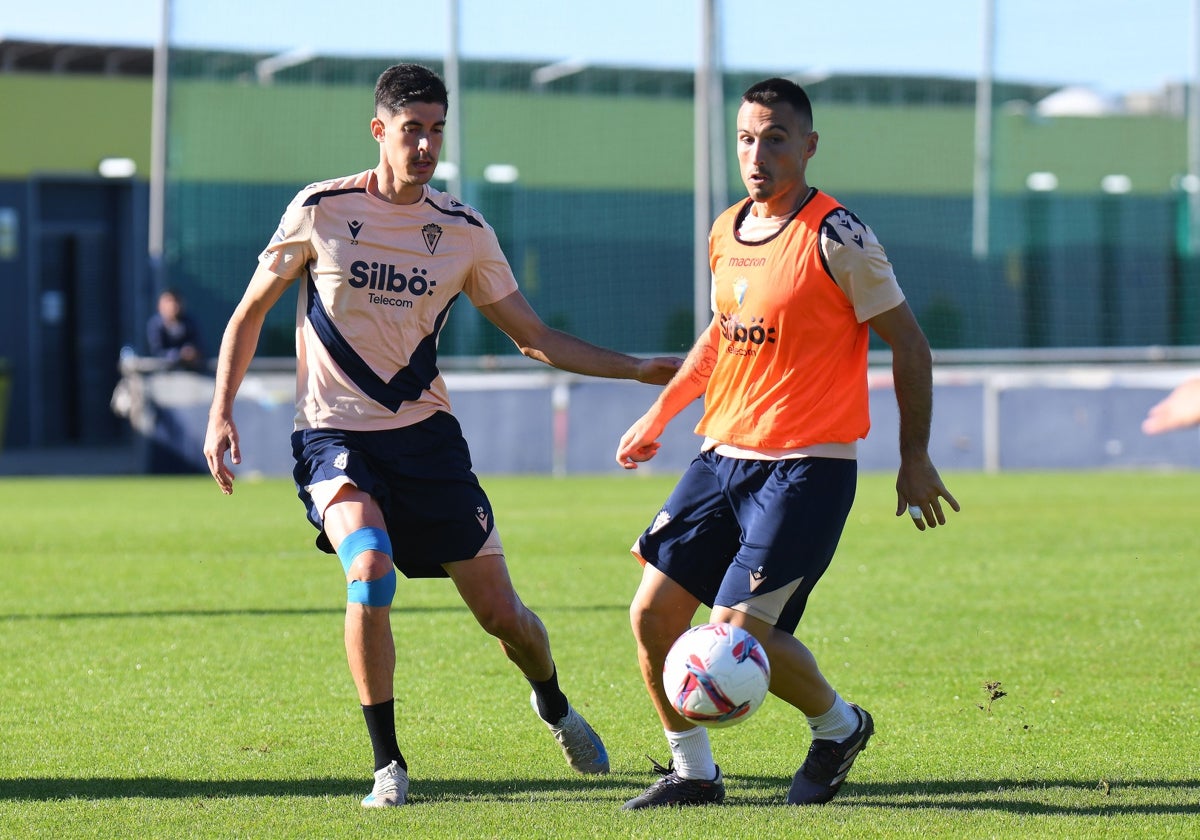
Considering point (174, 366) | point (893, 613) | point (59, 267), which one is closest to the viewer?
point (893, 613)

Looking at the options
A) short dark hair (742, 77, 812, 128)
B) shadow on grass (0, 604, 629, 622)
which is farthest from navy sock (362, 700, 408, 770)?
shadow on grass (0, 604, 629, 622)

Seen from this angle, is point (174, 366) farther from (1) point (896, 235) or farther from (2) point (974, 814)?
(2) point (974, 814)

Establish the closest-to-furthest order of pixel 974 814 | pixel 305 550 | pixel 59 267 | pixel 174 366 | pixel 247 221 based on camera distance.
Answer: pixel 974 814
pixel 305 550
pixel 174 366
pixel 247 221
pixel 59 267

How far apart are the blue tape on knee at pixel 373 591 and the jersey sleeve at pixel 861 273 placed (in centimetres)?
168

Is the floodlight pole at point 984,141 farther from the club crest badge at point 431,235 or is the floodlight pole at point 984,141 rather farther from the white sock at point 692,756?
the white sock at point 692,756

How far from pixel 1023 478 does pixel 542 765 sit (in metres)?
13.8

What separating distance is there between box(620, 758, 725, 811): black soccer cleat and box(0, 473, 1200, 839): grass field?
0.41 feet

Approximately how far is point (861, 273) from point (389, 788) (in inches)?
83.8

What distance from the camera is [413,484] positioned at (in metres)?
5.60

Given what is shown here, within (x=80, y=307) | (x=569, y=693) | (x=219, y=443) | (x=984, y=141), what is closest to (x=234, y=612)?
(x=569, y=693)

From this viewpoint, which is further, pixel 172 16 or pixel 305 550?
pixel 172 16

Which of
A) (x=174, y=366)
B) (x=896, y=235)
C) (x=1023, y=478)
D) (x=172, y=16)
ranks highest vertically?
(x=172, y=16)

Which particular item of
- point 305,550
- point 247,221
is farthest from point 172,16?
point 305,550

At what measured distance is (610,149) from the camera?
2255cm
